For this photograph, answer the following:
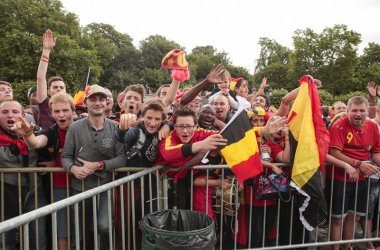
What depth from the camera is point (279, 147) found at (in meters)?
4.19

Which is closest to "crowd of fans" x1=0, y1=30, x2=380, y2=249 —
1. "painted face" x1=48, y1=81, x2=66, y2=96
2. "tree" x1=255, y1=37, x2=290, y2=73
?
"painted face" x1=48, y1=81, x2=66, y2=96

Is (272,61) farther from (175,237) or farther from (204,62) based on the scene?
(175,237)

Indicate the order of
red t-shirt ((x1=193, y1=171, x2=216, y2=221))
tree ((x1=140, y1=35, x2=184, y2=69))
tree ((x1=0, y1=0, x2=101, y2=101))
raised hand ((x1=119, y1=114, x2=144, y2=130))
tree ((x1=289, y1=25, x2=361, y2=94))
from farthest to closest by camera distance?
tree ((x1=140, y1=35, x2=184, y2=69)) → tree ((x1=289, y1=25, x2=361, y2=94)) → tree ((x1=0, y1=0, x2=101, y2=101)) → red t-shirt ((x1=193, y1=171, x2=216, y2=221)) → raised hand ((x1=119, y1=114, x2=144, y2=130))

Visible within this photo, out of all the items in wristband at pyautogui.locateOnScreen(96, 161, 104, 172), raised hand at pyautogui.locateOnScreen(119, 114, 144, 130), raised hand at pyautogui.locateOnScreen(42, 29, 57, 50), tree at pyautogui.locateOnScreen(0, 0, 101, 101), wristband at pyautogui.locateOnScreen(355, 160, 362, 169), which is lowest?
wristband at pyautogui.locateOnScreen(355, 160, 362, 169)

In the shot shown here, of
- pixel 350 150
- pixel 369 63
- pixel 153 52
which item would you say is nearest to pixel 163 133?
pixel 350 150

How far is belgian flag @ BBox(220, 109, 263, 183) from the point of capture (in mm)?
3367

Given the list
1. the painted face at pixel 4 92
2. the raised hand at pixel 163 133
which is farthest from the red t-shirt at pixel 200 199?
the painted face at pixel 4 92

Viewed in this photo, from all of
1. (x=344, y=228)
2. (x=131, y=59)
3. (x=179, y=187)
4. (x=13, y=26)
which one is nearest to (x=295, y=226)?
(x=344, y=228)

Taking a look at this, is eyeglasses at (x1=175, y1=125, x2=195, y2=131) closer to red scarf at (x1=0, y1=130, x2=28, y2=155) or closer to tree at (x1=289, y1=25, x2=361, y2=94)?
red scarf at (x1=0, y1=130, x2=28, y2=155)

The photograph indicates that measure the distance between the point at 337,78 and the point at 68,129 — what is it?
41.8m

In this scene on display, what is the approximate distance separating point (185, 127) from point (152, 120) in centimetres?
38

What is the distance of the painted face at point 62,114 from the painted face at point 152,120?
0.91 meters

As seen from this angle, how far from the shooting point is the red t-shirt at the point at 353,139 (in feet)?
14.4

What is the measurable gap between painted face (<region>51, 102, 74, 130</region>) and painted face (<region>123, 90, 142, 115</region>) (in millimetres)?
951
